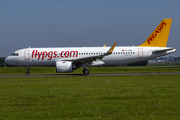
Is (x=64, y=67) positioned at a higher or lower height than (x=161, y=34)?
lower

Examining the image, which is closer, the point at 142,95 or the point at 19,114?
the point at 19,114

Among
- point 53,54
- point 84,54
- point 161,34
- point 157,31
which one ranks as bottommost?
point 84,54

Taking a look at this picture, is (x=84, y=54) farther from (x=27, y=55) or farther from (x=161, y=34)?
(x=161, y=34)

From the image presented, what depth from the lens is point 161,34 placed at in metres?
34.3

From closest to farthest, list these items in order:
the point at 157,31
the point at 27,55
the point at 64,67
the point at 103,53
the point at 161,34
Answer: the point at 64,67 < the point at 103,53 < the point at 27,55 < the point at 161,34 < the point at 157,31

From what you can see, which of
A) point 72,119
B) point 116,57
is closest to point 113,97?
point 72,119

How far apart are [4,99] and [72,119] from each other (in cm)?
552

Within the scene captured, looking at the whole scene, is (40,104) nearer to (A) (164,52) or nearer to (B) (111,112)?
(B) (111,112)

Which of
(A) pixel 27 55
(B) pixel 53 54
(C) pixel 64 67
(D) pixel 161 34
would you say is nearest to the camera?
(C) pixel 64 67

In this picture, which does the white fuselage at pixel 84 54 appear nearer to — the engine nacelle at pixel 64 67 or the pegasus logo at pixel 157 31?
the pegasus logo at pixel 157 31

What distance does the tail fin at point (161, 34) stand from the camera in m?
34.4

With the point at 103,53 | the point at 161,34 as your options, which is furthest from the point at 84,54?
the point at 161,34

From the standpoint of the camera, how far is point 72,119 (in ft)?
27.8

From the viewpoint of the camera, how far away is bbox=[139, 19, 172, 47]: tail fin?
113 feet
